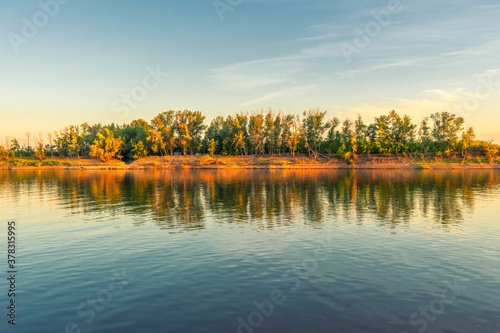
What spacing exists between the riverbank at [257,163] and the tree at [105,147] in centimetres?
405

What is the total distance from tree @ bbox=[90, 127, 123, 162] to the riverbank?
405 centimetres

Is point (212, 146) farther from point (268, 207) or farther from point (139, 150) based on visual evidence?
point (268, 207)

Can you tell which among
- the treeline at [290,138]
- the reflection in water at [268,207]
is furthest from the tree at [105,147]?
the reflection in water at [268,207]

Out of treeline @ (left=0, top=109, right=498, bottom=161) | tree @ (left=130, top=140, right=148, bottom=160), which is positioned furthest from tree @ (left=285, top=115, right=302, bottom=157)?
tree @ (left=130, top=140, right=148, bottom=160)

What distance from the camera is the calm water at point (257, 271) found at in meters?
14.0

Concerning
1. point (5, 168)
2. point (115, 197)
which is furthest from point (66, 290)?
point (5, 168)

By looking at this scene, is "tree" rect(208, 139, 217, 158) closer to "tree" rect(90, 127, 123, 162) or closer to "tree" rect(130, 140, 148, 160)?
"tree" rect(130, 140, 148, 160)

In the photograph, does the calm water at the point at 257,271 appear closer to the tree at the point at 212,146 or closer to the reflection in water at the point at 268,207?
the reflection in water at the point at 268,207

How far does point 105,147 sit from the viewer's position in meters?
180

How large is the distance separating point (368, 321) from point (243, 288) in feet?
20.9

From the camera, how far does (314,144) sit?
178m

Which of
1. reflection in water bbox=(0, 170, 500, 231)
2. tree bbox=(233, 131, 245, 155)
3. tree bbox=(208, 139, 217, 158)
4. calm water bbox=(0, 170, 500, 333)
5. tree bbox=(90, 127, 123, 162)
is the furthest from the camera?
tree bbox=(208, 139, 217, 158)

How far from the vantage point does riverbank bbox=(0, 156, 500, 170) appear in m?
148

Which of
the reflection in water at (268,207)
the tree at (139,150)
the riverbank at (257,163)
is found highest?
the tree at (139,150)
